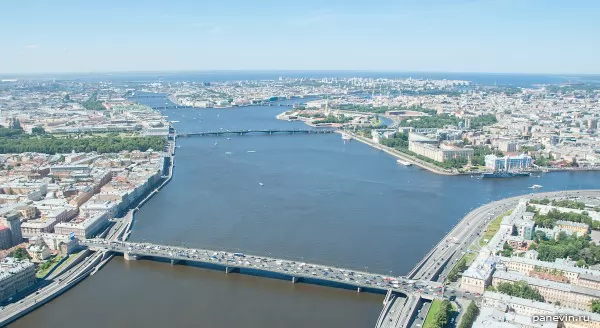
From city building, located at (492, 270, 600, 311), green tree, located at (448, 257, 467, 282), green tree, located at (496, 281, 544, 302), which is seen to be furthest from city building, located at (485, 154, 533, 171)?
green tree, located at (496, 281, 544, 302)

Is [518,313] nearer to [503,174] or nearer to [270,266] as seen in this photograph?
[270,266]

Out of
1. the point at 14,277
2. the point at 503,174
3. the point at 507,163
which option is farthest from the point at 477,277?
the point at 507,163

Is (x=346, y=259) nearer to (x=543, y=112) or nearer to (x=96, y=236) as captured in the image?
(x=96, y=236)

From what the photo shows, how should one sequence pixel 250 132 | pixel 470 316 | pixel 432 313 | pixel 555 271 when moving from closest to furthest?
pixel 470 316, pixel 432 313, pixel 555 271, pixel 250 132

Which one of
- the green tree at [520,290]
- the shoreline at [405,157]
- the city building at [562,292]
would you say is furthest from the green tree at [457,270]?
the shoreline at [405,157]

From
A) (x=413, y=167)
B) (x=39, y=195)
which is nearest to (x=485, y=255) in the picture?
(x=413, y=167)

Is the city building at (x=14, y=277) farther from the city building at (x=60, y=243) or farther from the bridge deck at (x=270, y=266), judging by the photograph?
the bridge deck at (x=270, y=266)

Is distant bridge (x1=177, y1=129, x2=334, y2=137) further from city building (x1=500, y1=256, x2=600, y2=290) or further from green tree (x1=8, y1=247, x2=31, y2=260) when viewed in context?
city building (x1=500, y1=256, x2=600, y2=290)
